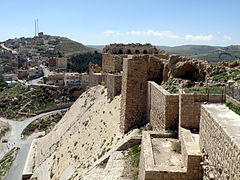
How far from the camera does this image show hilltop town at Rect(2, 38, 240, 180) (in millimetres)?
5785

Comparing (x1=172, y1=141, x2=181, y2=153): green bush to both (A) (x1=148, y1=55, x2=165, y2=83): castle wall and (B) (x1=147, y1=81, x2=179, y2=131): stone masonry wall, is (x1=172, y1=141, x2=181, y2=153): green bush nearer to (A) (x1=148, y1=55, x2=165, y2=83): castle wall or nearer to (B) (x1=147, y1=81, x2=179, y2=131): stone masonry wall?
(B) (x1=147, y1=81, x2=179, y2=131): stone masonry wall

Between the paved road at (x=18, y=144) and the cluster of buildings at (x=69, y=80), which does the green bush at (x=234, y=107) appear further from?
the cluster of buildings at (x=69, y=80)

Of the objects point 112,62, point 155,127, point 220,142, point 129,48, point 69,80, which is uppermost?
point 129,48

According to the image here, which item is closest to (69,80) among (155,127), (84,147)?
(84,147)

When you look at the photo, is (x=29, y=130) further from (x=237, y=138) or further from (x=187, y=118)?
(x=237, y=138)

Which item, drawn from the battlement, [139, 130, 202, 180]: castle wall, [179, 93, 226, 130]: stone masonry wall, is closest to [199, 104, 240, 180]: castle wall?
[139, 130, 202, 180]: castle wall

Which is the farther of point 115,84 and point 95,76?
point 95,76

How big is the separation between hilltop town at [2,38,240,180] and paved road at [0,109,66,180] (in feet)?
9.61

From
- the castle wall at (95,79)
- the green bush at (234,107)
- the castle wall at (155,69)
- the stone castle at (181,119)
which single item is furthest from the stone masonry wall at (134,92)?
the castle wall at (95,79)

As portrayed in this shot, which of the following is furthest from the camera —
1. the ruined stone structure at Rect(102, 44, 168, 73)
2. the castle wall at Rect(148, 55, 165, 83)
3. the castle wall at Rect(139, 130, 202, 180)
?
the ruined stone structure at Rect(102, 44, 168, 73)

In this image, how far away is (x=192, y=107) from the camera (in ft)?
26.1

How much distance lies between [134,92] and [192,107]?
4.84 meters

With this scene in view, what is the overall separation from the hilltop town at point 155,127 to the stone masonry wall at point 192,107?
0.03 m

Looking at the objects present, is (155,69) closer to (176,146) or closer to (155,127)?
(155,127)
